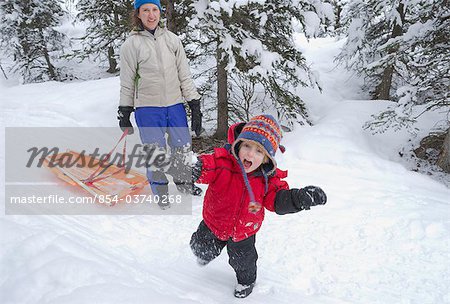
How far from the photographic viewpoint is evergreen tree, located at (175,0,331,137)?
5.03 meters

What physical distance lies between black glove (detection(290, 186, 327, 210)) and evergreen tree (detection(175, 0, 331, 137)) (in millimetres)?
3233

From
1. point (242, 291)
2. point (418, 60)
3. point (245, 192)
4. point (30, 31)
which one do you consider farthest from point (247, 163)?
point (30, 31)

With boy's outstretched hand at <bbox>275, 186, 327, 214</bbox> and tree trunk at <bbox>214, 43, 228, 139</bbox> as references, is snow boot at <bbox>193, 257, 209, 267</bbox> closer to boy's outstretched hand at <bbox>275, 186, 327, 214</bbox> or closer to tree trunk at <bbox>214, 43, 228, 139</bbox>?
boy's outstretched hand at <bbox>275, 186, 327, 214</bbox>

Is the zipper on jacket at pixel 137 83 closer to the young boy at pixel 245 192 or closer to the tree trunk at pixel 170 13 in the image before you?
the young boy at pixel 245 192

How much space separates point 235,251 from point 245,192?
0.59 m

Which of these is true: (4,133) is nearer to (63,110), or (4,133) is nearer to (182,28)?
(63,110)

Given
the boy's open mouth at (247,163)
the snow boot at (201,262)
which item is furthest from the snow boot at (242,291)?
the boy's open mouth at (247,163)

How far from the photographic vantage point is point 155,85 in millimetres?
3676

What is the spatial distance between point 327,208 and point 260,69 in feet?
8.01

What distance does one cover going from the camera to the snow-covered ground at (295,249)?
206 cm

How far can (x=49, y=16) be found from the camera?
15008 millimetres

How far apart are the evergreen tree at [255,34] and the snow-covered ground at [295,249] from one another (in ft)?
4.70

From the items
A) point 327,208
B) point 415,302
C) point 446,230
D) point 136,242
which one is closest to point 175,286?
point 136,242

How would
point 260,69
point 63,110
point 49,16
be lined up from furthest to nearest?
point 49,16 < point 63,110 < point 260,69
